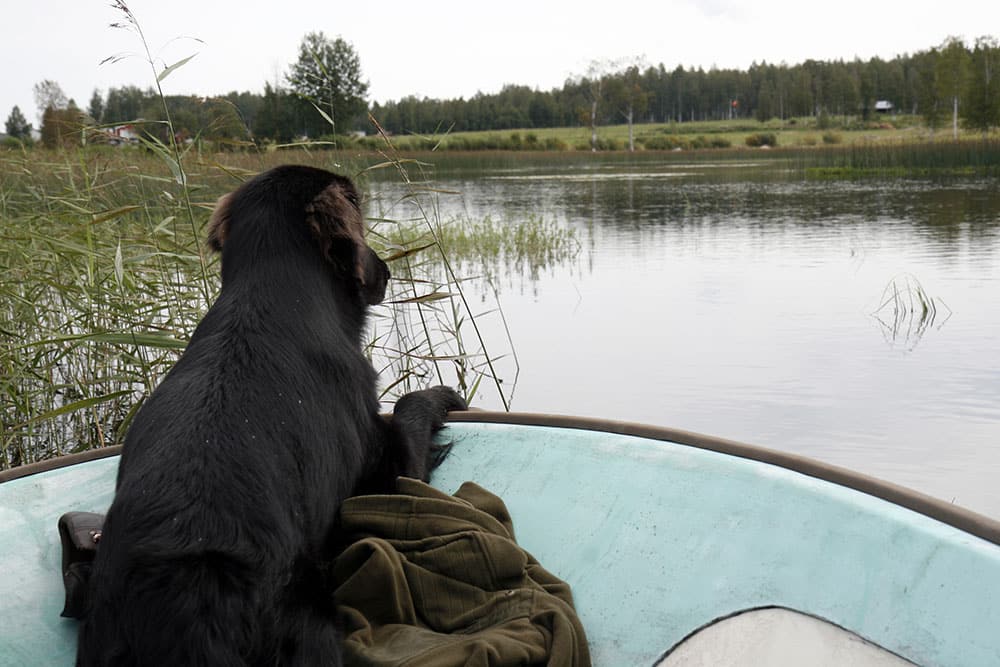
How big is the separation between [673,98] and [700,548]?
109m

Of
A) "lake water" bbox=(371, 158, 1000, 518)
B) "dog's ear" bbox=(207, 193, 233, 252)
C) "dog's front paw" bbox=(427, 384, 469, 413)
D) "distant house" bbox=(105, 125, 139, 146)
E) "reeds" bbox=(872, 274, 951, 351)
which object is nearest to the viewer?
"dog's ear" bbox=(207, 193, 233, 252)

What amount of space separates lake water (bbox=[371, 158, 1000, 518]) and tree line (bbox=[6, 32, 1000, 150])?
0.97 m

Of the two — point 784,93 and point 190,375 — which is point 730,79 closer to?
point 784,93

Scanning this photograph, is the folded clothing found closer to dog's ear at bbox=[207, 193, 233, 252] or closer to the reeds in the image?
dog's ear at bbox=[207, 193, 233, 252]

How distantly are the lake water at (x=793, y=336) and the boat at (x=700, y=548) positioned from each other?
251 centimetres

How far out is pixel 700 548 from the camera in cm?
239

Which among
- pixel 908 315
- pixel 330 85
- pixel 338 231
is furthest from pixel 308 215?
pixel 908 315

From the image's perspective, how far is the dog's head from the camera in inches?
96.3

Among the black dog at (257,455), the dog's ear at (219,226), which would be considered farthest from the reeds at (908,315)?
the dog's ear at (219,226)

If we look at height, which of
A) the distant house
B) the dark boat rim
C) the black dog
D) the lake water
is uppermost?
the distant house

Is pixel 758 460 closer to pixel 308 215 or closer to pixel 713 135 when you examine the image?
pixel 308 215

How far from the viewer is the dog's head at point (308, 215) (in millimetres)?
2447

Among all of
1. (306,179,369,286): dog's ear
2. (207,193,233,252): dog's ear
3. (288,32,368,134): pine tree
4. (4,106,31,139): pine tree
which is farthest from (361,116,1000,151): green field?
(306,179,369,286): dog's ear

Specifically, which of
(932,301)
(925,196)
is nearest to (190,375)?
(932,301)
